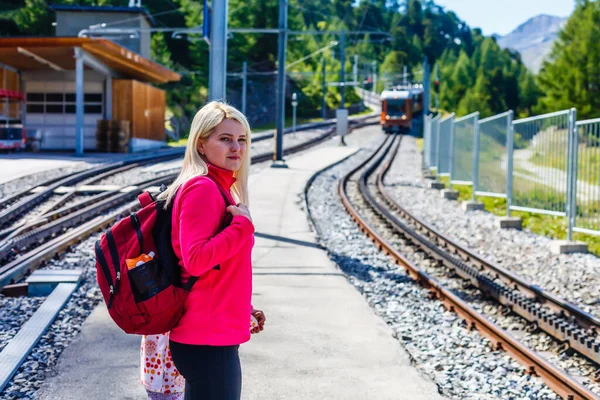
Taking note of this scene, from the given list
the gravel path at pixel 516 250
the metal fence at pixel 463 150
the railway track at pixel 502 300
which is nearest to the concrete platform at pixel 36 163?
the gravel path at pixel 516 250

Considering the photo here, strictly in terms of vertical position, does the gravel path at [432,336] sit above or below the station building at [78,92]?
below

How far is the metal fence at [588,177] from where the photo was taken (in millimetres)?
11555

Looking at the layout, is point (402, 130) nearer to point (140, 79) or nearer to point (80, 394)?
point (140, 79)

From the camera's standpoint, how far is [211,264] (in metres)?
2.85

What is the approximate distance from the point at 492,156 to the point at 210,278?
597 inches

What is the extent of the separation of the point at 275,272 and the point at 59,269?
2.53 meters

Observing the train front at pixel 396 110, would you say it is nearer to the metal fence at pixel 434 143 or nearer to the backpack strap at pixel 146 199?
the metal fence at pixel 434 143

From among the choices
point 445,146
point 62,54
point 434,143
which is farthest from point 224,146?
point 62,54

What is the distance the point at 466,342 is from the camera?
7.06m

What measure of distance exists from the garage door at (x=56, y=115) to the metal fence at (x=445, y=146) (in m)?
15.9

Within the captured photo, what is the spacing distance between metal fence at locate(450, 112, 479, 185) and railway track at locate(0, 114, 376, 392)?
7.68 metres

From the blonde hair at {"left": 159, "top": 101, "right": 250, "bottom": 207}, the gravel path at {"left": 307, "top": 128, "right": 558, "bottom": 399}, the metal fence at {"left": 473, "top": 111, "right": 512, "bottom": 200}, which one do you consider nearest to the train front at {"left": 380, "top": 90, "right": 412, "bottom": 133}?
the metal fence at {"left": 473, "top": 111, "right": 512, "bottom": 200}

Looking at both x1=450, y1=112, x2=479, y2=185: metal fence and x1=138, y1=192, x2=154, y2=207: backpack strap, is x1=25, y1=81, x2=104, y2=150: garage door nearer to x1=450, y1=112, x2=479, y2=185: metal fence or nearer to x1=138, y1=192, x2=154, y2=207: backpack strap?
x1=450, y1=112, x2=479, y2=185: metal fence

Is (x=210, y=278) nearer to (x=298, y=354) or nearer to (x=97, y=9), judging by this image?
(x=298, y=354)
